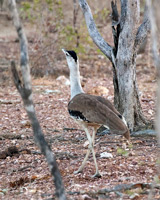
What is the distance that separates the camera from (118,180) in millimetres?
3316

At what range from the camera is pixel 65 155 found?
4133mm

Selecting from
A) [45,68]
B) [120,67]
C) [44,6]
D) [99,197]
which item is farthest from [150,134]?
[44,6]

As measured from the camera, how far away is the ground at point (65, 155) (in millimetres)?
3203

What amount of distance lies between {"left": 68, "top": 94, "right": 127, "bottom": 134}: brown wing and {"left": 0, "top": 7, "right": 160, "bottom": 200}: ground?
22cm

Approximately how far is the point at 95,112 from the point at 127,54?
1.23 meters

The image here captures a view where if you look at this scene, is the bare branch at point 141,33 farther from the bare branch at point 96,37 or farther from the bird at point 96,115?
the bird at point 96,115

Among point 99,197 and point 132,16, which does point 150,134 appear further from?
point 99,197

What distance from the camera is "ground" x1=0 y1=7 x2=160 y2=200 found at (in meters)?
3.20

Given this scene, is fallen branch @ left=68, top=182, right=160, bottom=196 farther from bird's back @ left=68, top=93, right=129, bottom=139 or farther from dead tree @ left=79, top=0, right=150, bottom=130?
dead tree @ left=79, top=0, right=150, bottom=130

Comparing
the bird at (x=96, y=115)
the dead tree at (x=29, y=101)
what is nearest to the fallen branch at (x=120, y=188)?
the bird at (x=96, y=115)

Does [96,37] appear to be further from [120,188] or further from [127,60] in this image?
[120,188]

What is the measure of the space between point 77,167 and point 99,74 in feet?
17.1

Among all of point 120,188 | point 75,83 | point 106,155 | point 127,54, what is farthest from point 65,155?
point 127,54

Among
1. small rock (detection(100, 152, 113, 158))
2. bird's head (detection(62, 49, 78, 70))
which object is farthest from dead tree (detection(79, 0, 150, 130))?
bird's head (detection(62, 49, 78, 70))
